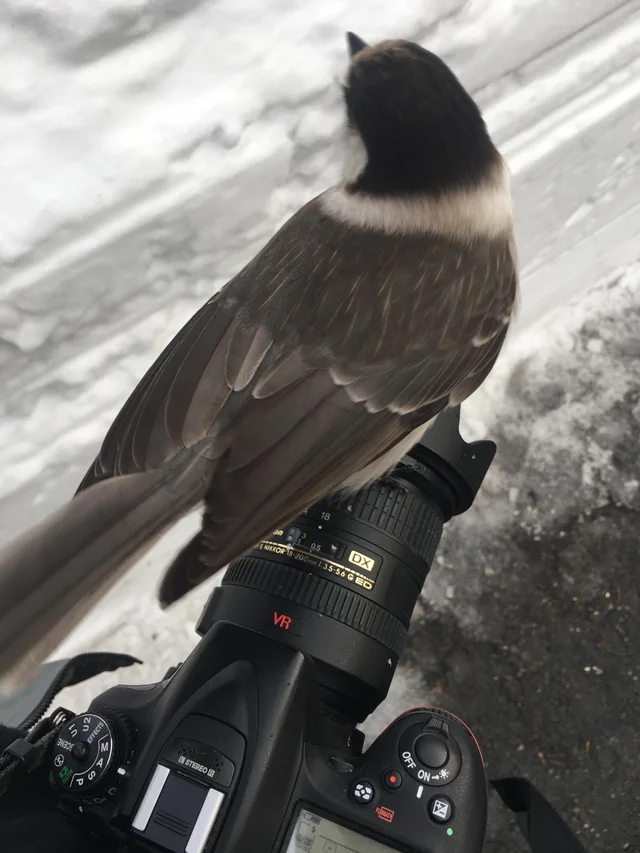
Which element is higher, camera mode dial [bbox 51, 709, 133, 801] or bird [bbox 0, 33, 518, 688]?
bird [bbox 0, 33, 518, 688]

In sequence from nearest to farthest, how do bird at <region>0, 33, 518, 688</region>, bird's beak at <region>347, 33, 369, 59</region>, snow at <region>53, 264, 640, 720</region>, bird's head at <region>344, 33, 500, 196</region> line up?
bird at <region>0, 33, 518, 688</region> < bird's head at <region>344, 33, 500, 196</region> < bird's beak at <region>347, 33, 369, 59</region> < snow at <region>53, 264, 640, 720</region>

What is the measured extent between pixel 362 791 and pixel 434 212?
0.82 meters

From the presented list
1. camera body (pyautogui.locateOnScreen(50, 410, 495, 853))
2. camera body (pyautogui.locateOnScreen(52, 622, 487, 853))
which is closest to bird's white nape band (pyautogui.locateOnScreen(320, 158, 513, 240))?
camera body (pyautogui.locateOnScreen(50, 410, 495, 853))

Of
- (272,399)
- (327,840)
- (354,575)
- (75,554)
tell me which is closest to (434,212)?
(272,399)

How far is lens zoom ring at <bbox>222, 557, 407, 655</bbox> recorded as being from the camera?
2.94ft

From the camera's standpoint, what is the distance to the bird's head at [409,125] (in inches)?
37.0

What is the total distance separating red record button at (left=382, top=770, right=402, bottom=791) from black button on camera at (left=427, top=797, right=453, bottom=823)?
0.13 feet

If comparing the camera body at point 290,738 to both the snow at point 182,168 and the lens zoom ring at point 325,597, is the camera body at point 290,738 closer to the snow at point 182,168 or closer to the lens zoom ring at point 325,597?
the lens zoom ring at point 325,597

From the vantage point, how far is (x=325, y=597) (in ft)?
2.95

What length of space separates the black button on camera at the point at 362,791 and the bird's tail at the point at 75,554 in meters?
0.35

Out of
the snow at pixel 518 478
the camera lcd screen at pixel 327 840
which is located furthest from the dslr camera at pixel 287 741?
the snow at pixel 518 478

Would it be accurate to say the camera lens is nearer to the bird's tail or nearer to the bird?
the bird

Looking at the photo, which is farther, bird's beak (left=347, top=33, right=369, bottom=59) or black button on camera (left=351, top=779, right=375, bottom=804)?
bird's beak (left=347, top=33, right=369, bottom=59)

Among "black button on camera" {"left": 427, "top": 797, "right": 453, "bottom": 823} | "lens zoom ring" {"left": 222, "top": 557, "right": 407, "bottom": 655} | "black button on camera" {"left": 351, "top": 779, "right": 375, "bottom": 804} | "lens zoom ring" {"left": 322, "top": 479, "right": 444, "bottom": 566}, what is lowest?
"black button on camera" {"left": 351, "top": 779, "right": 375, "bottom": 804}
